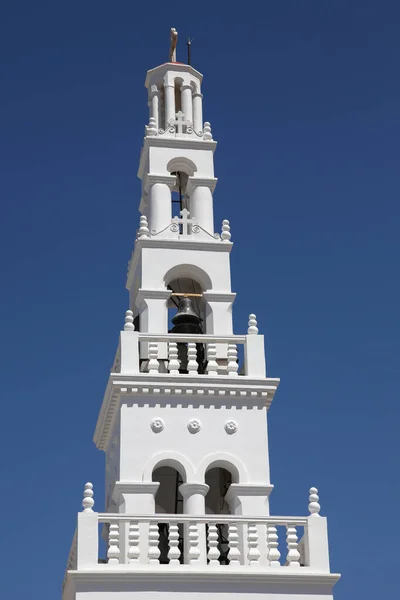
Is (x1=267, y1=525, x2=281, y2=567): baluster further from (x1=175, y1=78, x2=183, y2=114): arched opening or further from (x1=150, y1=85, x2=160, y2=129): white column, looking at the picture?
(x1=175, y1=78, x2=183, y2=114): arched opening

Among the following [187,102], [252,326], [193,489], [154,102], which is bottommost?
[193,489]

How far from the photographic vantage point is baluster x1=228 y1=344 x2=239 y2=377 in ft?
100

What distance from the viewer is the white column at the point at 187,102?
3534cm

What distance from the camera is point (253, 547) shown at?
2761cm

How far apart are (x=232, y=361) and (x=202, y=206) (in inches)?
212

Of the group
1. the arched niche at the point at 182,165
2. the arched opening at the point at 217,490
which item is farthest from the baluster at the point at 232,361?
the arched niche at the point at 182,165

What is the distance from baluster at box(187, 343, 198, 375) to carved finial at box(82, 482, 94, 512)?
14.3 ft

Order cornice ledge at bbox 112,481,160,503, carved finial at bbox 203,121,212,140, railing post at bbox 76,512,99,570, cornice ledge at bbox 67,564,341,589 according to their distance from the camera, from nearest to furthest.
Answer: cornice ledge at bbox 67,564,341,589 → railing post at bbox 76,512,99,570 → cornice ledge at bbox 112,481,160,503 → carved finial at bbox 203,121,212,140

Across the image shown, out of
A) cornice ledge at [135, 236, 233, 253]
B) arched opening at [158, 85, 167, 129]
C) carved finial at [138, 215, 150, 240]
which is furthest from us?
arched opening at [158, 85, 167, 129]

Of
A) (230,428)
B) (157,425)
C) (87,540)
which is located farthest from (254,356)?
(87,540)

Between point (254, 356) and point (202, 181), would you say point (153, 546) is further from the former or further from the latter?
point (202, 181)

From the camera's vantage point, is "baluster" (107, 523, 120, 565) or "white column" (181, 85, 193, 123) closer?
"baluster" (107, 523, 120, 565)

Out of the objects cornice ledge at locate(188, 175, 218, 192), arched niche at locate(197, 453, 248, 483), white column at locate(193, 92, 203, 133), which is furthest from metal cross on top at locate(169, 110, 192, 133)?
arched niche at locate(197, 453, 248, 483)

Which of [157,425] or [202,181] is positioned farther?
[202,181]
